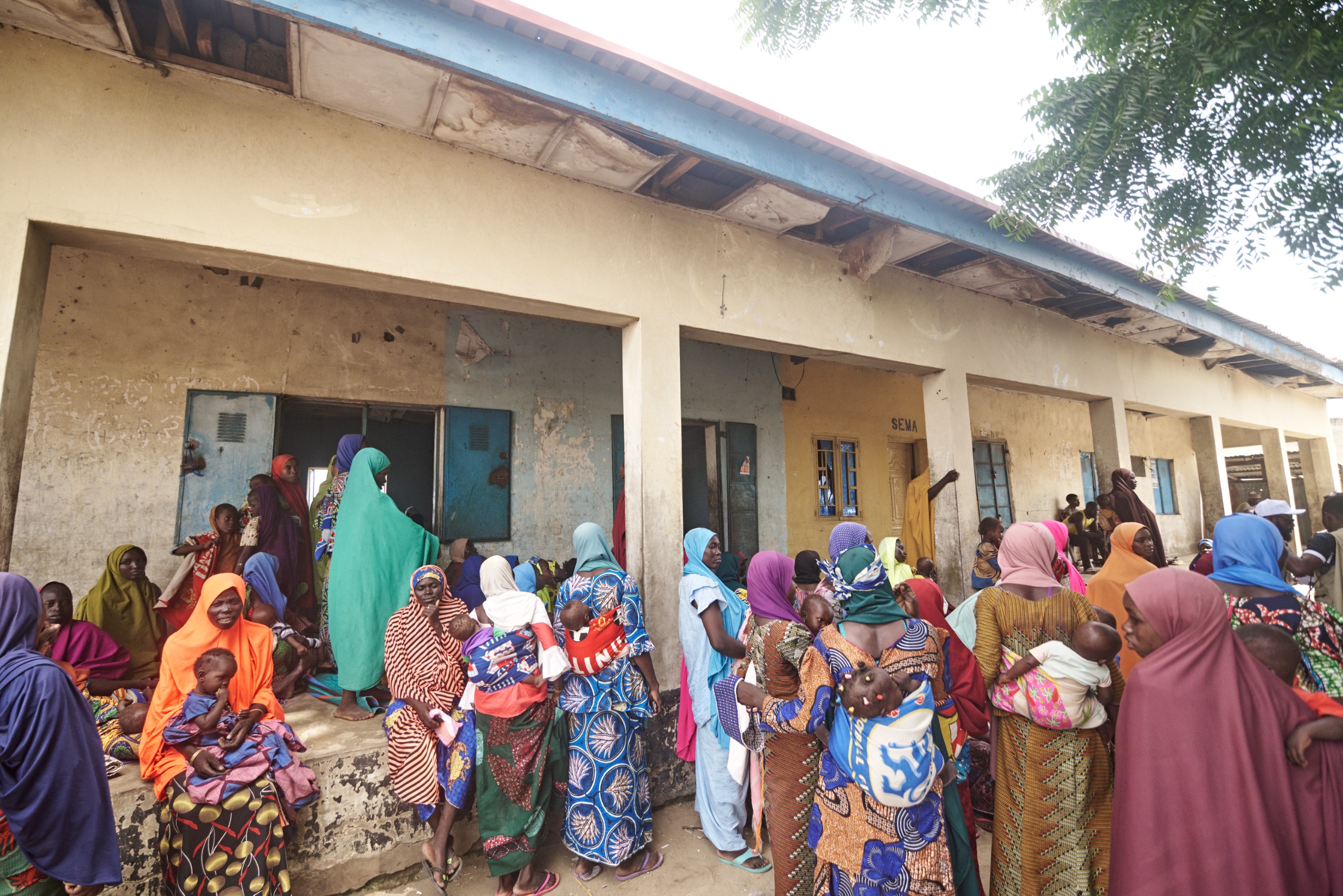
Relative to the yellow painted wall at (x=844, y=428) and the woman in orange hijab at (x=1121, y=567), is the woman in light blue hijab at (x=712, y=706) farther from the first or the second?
the yellow painted wall at (x=844, y=428)

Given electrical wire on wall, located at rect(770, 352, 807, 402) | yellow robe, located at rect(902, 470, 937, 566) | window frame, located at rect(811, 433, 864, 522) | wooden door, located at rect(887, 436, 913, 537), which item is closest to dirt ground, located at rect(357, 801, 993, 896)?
yellow robe, located at rect(902, 470, 937, 566)

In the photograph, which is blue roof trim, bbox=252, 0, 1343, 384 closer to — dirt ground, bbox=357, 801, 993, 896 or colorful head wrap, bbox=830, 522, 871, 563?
colorful head wrap, bbox=830, 522, 871, 563

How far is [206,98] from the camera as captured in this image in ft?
10.2

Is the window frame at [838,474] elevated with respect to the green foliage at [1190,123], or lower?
lower

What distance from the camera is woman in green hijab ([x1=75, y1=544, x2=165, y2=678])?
3.93m

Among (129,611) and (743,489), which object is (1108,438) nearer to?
(743,489)

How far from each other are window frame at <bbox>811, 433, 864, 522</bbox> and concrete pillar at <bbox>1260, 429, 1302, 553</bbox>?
7579mm

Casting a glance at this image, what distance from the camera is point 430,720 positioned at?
10.3 ft

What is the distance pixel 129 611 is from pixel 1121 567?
6161 mm

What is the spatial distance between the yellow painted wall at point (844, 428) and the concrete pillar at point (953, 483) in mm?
2046

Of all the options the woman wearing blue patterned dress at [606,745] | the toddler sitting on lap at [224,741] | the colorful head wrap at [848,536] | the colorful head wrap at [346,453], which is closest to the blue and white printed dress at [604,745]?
the woman wearing blue patterned dress at [606,745]

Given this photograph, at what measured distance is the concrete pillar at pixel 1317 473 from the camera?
12023 millimetres

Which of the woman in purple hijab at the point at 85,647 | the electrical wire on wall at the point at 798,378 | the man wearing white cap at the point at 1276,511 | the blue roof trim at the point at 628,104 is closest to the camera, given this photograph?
the blue roof trim at the point at 628,104

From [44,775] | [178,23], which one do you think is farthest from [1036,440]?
[44,775]
